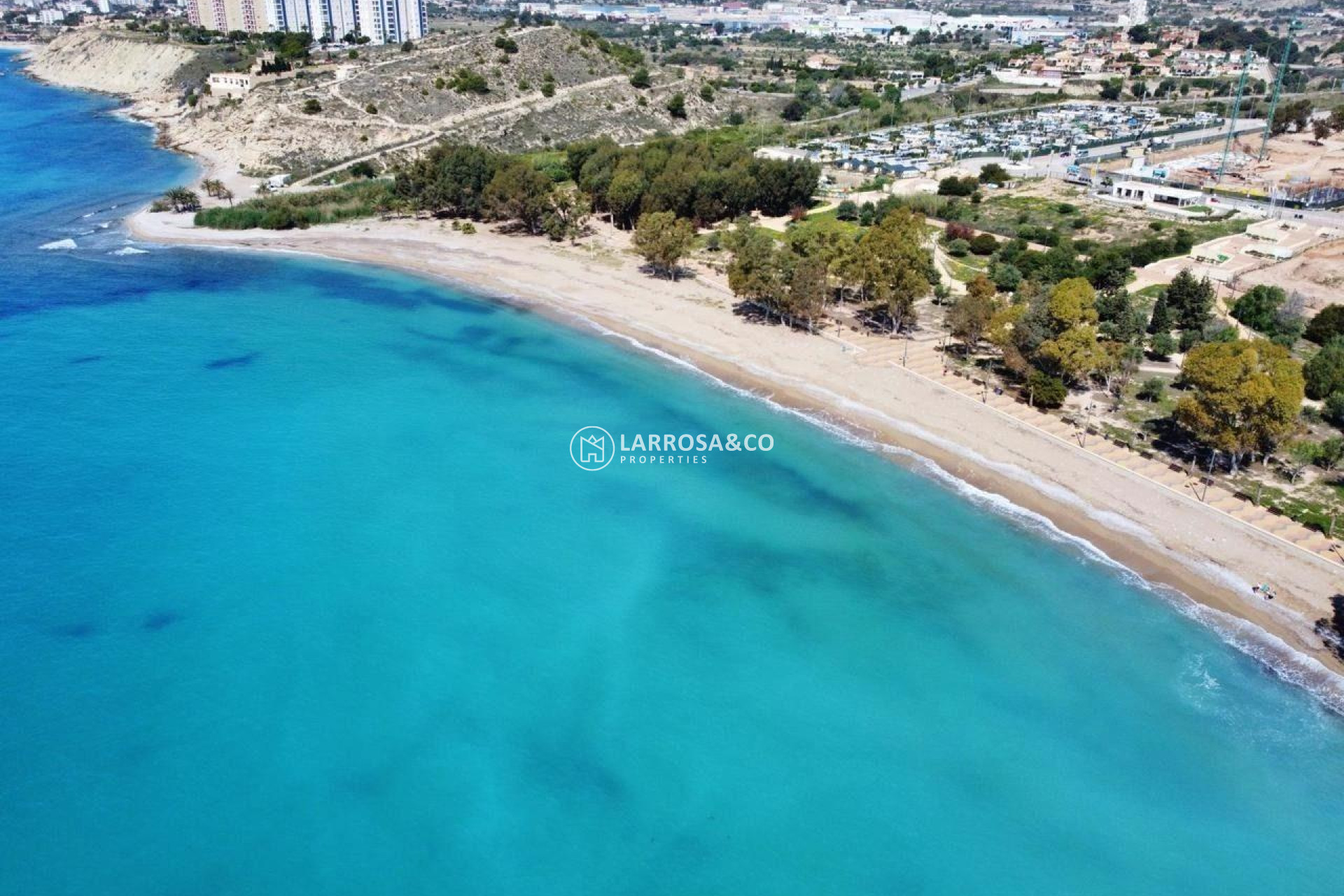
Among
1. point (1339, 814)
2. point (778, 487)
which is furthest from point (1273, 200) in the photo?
point (1339, 814)

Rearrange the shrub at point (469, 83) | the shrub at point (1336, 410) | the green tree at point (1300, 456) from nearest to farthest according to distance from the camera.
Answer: the green tree at point (1300, 456) → the shrub at point (1336, 410) → the shrub at point (469, 83)

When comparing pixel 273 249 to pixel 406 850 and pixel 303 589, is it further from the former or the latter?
pixel 406 850

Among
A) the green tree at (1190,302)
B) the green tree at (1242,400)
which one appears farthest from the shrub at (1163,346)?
the green tree at (1242,400)

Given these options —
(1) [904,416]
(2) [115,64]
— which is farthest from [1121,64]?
(2) [115,64]

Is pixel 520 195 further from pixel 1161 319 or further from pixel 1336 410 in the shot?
pixel 1336 410

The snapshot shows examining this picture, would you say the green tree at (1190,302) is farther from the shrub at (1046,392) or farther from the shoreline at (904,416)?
the shoreline at (904,416)

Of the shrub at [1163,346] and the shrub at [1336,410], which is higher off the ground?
the shrub at [1163,346]

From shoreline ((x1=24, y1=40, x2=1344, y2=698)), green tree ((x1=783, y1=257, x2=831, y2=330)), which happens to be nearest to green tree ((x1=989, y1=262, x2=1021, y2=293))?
green tree ((x1=783, y1=257, x2=831, y2=330))
